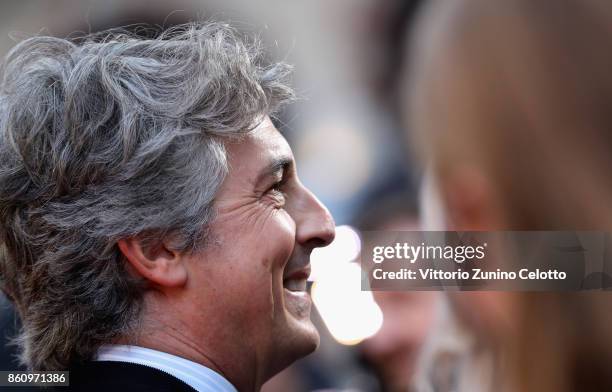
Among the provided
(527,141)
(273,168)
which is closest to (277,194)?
(273,168)

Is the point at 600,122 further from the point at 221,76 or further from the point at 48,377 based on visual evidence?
the point at 48,377

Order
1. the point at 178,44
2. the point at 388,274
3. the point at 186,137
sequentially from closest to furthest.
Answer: the point at 186,137, the point at 178,44, the point at 388,274

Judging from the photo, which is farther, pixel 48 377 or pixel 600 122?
pixel 600 122

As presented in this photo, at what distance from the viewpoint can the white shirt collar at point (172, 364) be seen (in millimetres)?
1257

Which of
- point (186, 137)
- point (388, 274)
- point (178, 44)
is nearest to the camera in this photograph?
point (186, 137)

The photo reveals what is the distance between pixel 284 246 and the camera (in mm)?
1333

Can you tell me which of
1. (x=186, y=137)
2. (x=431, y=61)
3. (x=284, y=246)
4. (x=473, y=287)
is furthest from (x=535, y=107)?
(x=186, y=137)

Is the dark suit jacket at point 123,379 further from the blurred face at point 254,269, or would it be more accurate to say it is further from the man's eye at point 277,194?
the man's eye at point 277,194

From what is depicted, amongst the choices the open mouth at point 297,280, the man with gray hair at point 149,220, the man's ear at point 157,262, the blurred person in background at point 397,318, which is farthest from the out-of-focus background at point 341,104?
the man's ear at point 157,262

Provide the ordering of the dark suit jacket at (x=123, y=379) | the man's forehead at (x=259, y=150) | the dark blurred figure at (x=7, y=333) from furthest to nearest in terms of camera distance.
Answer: the dark blurred figure at (x=7, y=333) < the man's forehead at (x=259, y=150) < the dark suit jacket at (x=123, y=379)

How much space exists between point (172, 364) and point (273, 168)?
1.29ft

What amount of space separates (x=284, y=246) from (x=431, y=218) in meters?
0.64

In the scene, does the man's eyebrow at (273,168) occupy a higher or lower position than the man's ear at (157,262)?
higher

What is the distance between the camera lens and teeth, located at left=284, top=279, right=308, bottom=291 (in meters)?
1.39
